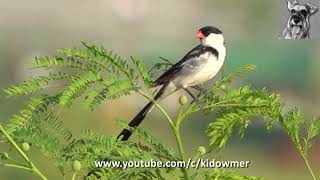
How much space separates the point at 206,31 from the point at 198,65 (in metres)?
0.12

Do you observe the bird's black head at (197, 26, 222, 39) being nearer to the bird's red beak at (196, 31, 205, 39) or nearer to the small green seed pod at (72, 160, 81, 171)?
the bird's red beak at (196, 31, 205, 39)

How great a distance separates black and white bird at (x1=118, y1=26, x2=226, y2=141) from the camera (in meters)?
1.57

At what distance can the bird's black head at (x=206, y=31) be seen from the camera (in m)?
1.66

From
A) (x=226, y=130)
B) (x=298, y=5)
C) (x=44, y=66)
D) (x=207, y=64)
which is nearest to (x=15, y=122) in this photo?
(x=44, y=66)

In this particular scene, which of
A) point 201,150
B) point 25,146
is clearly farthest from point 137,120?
point 25,146

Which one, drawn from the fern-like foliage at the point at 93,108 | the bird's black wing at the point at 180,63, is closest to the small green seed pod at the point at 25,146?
the fern-like foliage at the point at 93,108

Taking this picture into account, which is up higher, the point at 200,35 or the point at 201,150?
the point at 200,35

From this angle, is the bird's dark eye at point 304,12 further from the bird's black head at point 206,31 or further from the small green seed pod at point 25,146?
the small green seed pod at point 25,146

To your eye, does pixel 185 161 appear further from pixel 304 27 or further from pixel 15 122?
pixel 304 27

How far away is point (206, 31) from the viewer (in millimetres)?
1680

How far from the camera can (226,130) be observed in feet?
4.25

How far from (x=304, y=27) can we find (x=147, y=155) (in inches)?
43.7

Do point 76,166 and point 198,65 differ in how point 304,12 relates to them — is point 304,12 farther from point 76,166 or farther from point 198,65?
point 76,166

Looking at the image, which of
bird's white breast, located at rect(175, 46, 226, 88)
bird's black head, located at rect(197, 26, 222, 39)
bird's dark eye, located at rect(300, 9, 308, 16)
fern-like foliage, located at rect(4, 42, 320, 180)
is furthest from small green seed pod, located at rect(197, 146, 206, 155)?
bird's dark eye, located at rect(300, 9, 308, 16)
